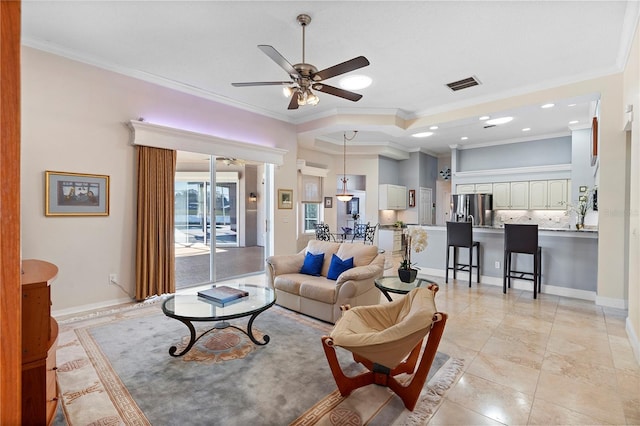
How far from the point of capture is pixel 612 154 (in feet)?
13.5

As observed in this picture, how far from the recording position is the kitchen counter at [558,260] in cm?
459

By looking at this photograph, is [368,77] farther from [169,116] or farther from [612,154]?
[612,154]

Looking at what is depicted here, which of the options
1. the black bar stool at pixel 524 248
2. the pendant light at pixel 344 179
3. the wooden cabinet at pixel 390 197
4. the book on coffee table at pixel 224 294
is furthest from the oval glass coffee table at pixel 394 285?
the wooden cabinet at pixel 390 197

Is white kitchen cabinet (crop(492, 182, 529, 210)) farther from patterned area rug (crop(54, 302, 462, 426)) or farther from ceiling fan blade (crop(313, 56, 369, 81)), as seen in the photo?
ceiling fan blade (crop(313, 56, 369, 81))

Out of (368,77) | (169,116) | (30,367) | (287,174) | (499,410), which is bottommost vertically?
(499,410)

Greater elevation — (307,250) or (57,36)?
(57,36)

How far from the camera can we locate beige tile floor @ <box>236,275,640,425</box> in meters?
2.06

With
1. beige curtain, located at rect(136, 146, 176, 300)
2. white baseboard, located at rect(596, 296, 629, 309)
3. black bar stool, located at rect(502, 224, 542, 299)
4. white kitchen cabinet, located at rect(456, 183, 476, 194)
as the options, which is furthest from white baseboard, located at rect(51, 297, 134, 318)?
white kitchen cabinet, located at rect(456, 183, 476, 194)

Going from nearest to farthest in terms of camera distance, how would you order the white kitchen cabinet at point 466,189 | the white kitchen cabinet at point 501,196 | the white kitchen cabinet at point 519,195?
the white kitchen cabinet at point 519,195 < the white kitchen cabinet at point 501,196 < the white kitchen cabinet at point 466,189

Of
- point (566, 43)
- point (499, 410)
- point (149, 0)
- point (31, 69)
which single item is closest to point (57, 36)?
point (31, 69)

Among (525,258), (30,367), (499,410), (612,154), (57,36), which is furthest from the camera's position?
(525,258)

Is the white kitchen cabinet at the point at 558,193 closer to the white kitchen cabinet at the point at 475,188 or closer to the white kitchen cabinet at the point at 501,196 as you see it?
the white kitchen cabinet at the point at 501,196

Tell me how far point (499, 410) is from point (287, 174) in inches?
207

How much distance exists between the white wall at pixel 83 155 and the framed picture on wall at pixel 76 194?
6cm
